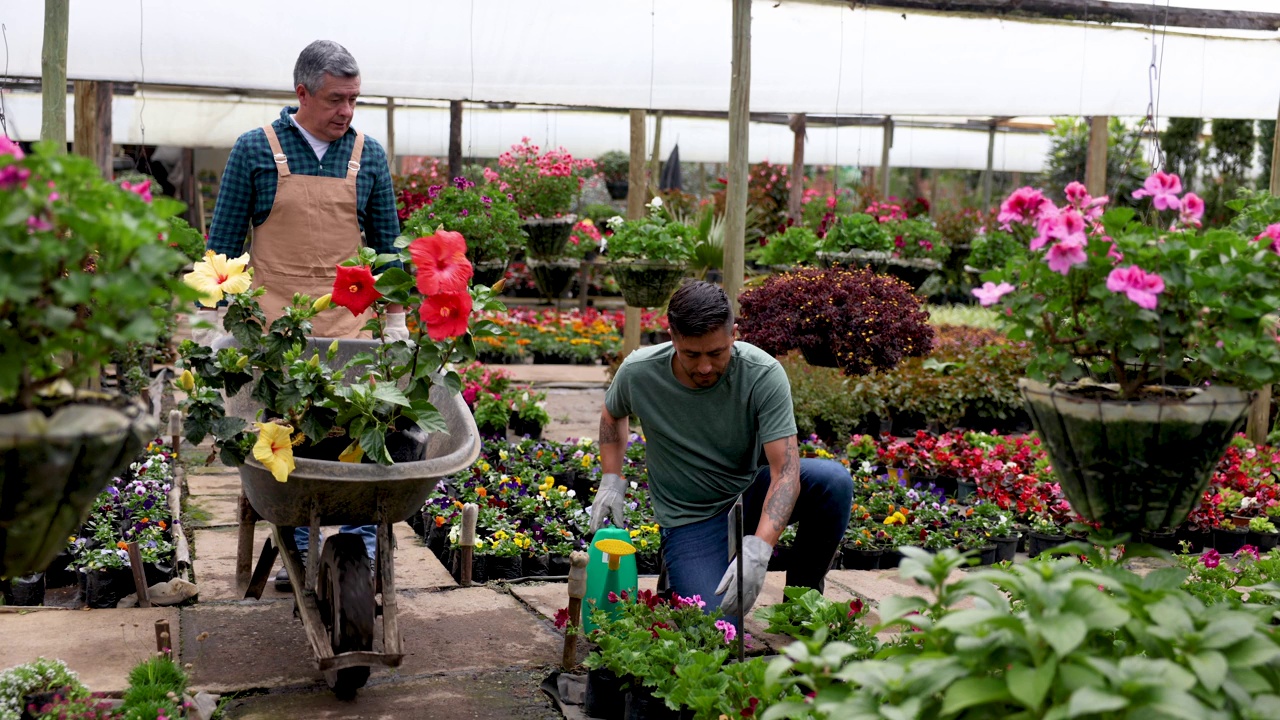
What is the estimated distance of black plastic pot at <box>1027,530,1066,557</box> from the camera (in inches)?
172

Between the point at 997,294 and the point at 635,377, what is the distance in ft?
4.85

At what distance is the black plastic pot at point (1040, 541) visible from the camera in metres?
4.36

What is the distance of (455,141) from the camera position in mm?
8664

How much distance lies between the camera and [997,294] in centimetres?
188

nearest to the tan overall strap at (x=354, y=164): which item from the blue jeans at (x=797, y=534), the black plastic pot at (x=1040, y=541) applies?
the blue jeans at (x=797, y=534)

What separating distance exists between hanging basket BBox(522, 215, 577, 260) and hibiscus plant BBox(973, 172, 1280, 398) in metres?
5.65

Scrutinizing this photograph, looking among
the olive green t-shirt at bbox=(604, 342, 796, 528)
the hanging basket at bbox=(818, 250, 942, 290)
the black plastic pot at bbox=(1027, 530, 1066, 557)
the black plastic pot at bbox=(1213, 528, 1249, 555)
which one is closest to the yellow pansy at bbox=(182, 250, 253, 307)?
the olive green t-shirt at bbox=(604, 342, 796, 528)

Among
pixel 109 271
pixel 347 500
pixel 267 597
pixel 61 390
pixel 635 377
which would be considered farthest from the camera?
pixel 267 597

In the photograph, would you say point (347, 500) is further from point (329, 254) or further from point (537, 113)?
point (537, 113)

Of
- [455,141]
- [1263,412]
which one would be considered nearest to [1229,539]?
[1263,412]

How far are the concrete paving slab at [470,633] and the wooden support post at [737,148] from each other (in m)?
2.12

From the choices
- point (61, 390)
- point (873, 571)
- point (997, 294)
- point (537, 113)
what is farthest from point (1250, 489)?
point (537, 113)

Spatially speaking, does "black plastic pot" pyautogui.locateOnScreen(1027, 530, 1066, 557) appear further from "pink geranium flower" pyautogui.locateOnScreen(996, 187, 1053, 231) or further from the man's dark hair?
"pink geranium flower" pyautogui.locateOnScreen(996, 187, 1053, 231)

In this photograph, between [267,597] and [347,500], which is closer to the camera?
[347,500]
